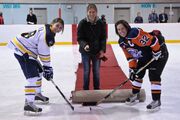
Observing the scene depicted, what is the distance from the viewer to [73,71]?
623 cm

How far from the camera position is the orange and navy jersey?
135 inches

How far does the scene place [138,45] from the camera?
11.4ft

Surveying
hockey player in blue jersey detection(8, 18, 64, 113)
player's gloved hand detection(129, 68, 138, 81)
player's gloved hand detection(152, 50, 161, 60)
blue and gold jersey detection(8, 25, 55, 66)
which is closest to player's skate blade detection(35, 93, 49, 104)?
hockey player in blue jersey detection(8, 18, 64, 113)

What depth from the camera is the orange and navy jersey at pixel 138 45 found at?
11.2ft

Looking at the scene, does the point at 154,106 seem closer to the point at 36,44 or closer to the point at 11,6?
the point at 36,44

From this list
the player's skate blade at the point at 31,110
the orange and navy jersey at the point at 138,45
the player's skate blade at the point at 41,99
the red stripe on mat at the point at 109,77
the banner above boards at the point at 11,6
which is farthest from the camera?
the banner above boards at the point at 11,6

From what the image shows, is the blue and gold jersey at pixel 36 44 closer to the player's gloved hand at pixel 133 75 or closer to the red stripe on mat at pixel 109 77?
the player's gloved hand at pixel 133 75

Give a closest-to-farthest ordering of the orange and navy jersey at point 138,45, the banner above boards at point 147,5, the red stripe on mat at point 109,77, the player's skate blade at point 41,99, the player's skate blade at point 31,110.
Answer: the orange and navy jersey at point 138,45, the player's skate blade at point 31,110, the player's skate blade at point 41,99, the red stripe on mat at point 109,77, the banner above boards at point 147,5

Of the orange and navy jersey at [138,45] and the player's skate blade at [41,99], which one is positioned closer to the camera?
the orange and navy jersey at [138,45]

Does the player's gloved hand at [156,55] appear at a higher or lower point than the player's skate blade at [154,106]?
Answer: higher

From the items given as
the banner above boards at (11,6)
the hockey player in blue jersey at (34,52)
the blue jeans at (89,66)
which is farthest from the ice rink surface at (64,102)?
the banner above boards at (11,6)

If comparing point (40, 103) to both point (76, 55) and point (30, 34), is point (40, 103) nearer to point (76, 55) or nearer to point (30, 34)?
point (30, 34)

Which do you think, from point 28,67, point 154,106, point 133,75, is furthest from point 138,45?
point 28,67

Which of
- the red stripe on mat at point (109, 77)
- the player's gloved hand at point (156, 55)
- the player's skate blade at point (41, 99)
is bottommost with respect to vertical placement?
the player's skate blade at point (41, 99)
